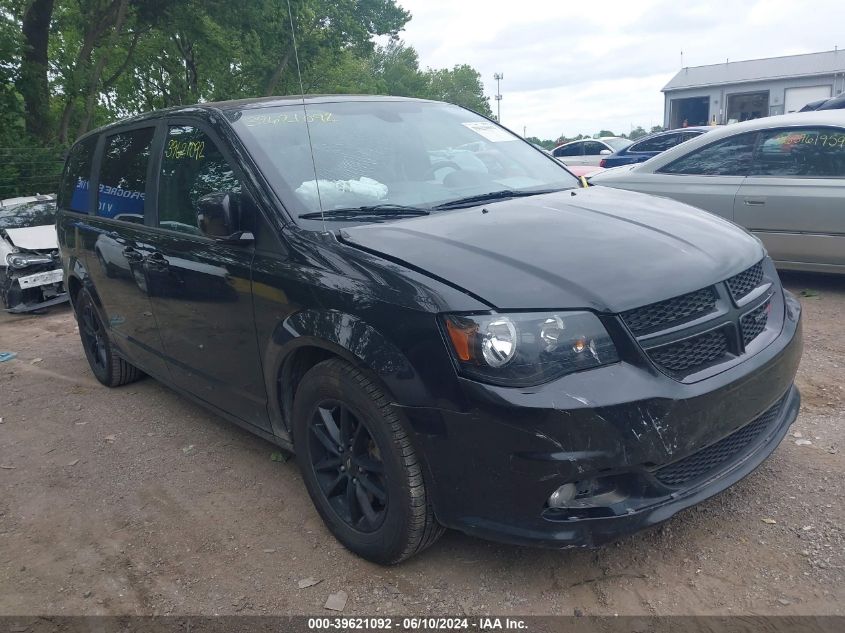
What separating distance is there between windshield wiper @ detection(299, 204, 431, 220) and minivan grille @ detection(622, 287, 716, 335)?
3.67 ft

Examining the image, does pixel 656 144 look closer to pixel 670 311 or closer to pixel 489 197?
pixel 489 197

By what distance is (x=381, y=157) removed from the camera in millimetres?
3533

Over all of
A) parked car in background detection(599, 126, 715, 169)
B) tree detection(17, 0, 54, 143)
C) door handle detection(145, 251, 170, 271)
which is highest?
tree detection(17, 0, 54, 143)

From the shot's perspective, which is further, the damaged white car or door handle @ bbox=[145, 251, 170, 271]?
the damaged white car

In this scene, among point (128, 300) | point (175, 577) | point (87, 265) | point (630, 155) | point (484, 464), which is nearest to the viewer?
point (484, 464)

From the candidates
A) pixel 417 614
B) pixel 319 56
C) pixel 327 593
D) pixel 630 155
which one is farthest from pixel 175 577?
pixel 319 56

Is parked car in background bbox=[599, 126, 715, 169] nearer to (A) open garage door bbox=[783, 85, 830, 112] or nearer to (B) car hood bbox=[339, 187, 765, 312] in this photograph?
(B) car hood bbox=[339, 187, 765, 312]

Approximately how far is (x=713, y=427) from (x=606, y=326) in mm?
541

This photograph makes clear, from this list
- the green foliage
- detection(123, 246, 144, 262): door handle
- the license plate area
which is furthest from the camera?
the green foliage

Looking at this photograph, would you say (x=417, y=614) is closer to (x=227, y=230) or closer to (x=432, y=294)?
(x=432, y=294)

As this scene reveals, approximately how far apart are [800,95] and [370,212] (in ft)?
138

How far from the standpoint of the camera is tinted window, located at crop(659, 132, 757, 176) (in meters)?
6.61

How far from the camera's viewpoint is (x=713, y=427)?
2.51 m

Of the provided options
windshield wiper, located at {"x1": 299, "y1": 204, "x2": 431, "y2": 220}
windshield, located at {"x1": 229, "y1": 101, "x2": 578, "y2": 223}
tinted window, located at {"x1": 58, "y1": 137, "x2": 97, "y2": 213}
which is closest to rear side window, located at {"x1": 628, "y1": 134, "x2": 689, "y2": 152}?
windshield, located at {"x1": 229, "y1": 101, "x2": 578, "y2": 223}
